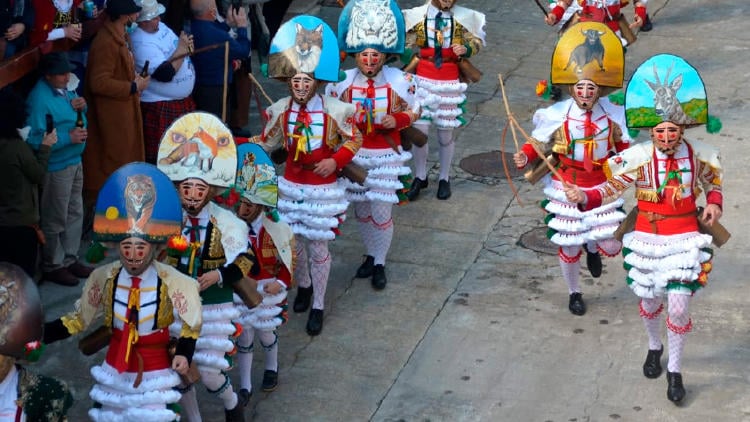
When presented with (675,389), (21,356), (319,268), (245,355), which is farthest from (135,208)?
(675,389)

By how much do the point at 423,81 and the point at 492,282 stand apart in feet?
7.01

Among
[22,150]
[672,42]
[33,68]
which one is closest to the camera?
[22,150]

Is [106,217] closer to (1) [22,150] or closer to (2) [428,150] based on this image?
(1) [22,150]

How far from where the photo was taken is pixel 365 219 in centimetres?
1079

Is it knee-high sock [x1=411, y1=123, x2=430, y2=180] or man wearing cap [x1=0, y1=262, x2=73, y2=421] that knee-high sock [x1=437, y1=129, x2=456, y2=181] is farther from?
man wearing cap [x1=0, y1=262, x2=73, y2=421]

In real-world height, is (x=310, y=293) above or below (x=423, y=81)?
below

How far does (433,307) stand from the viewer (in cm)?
1043

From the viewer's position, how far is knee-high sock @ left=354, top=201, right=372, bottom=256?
1073 cm

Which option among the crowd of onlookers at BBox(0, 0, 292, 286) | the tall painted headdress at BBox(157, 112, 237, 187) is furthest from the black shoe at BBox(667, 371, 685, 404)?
the crowd of onlookers at BBox(0, 0, 292, 286)

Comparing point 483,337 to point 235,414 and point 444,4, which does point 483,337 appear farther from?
point 444,4

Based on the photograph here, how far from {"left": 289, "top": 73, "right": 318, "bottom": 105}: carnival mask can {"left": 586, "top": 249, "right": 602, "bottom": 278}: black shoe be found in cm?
250

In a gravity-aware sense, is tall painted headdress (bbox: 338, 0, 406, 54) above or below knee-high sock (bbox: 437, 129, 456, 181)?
above

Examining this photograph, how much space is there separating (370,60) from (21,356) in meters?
4.18

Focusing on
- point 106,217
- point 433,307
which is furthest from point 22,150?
point 433,307
